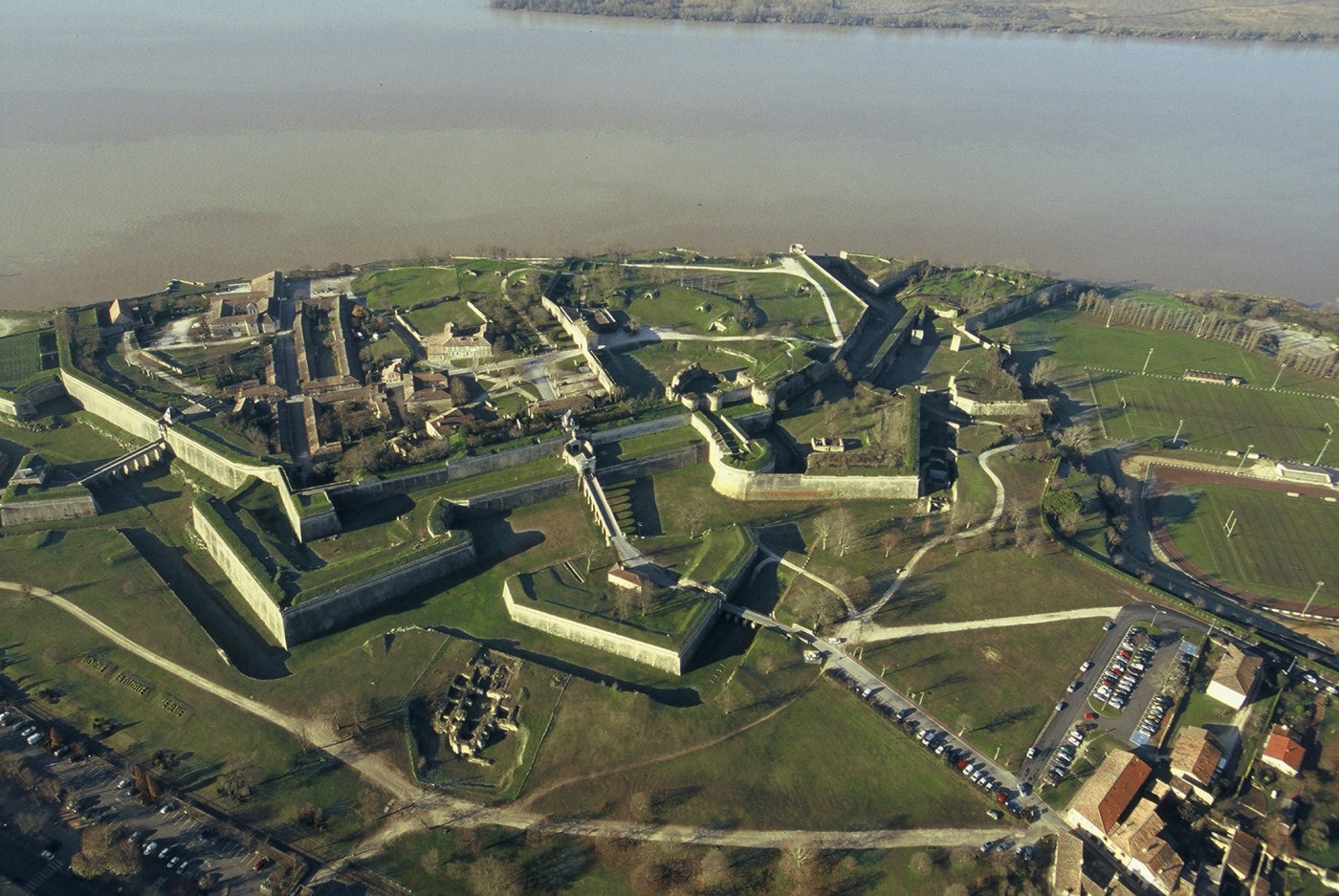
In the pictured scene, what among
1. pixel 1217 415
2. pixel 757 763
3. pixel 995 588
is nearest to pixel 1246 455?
pixel 1217 415

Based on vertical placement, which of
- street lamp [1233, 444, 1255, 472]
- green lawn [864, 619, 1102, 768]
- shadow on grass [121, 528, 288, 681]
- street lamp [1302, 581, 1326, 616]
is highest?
street lamp [1233, 444, 1255, 472]

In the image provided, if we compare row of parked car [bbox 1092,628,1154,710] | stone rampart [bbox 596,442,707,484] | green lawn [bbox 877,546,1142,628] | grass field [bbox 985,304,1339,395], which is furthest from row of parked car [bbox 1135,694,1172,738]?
grass field [bbox 985,304,1339,395]

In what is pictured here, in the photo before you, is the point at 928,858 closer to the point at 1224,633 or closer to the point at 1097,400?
the point at 1224,633

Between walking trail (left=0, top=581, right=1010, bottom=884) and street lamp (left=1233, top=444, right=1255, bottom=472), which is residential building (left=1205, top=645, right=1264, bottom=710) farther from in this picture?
street lamp (left=1233, top=444, right=1255, bottom=472)

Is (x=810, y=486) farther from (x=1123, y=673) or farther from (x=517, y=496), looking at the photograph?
(x=1123, y=673)

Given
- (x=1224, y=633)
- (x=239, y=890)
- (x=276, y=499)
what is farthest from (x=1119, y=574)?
(x=276, y=499)

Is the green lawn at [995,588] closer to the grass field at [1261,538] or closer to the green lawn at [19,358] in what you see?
the grass field at [1261,538]
